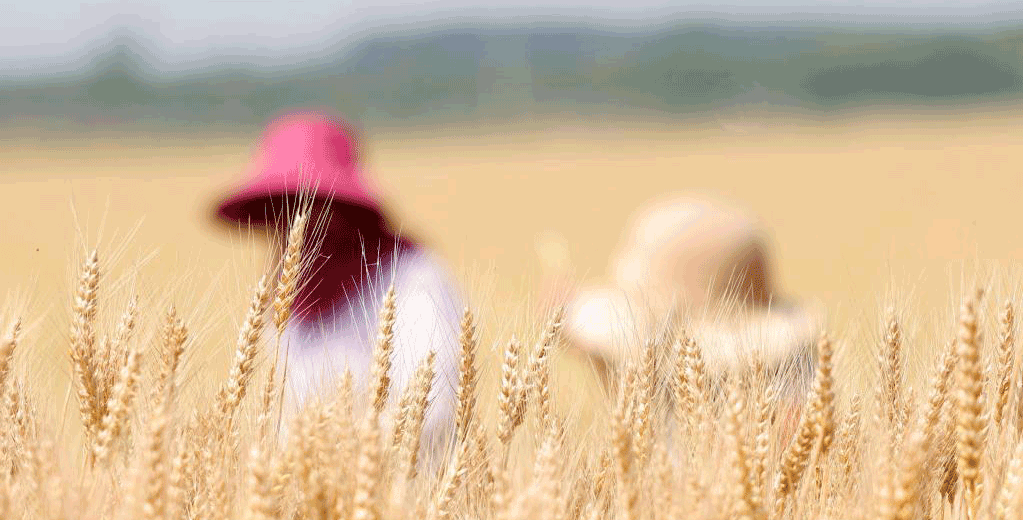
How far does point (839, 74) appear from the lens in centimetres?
3706

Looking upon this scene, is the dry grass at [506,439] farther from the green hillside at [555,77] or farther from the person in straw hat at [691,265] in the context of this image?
the green hillside at [555,77]

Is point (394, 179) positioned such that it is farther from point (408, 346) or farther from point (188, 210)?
point (408, 346)

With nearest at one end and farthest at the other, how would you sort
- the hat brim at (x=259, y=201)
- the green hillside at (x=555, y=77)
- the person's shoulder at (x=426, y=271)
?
the person's shoulder at (x=426, y=271)
the hat brim at (x=259, y=201)
the green hillside at (x=555, y=77)

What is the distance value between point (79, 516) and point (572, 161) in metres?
32.0

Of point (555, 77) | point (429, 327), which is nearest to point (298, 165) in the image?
point (429, 327)

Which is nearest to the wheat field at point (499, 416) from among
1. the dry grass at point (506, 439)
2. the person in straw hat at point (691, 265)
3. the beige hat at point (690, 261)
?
the dry grass at point (506, 439)

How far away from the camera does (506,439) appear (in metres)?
1.04

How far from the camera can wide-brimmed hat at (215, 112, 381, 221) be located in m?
2.64

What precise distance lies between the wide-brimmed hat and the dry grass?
1.44 metres

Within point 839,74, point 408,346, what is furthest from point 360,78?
point 408,346

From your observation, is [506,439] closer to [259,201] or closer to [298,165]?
[298,165]

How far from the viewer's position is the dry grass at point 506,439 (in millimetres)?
817

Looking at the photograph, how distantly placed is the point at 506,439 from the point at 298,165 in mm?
1737

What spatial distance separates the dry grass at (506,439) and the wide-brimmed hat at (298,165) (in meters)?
1.44
